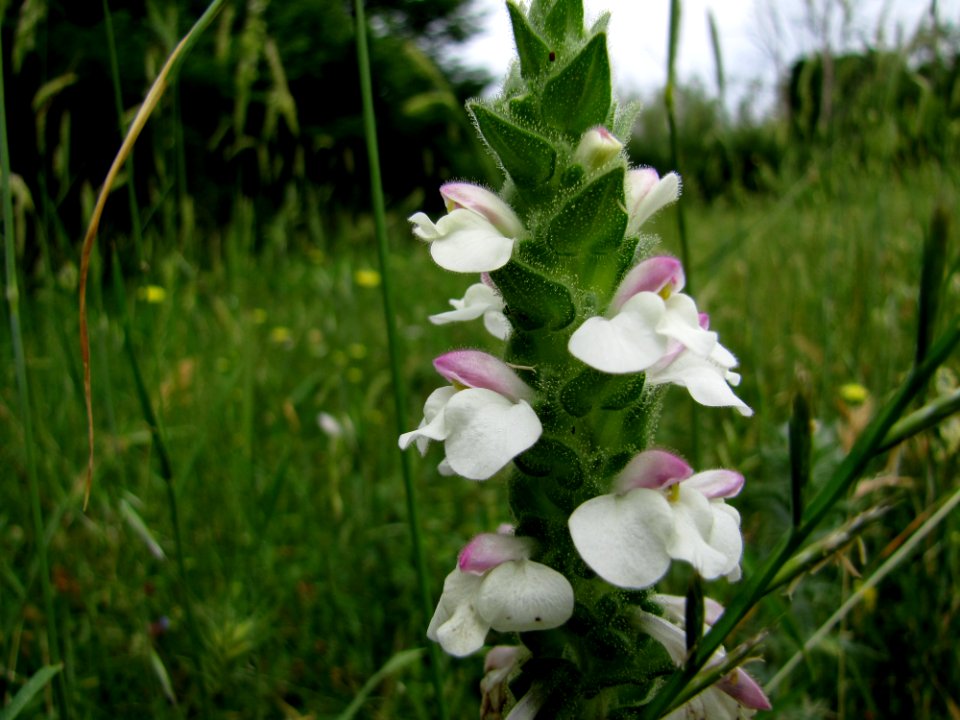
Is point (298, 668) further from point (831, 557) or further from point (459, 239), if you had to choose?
point (831, 557)

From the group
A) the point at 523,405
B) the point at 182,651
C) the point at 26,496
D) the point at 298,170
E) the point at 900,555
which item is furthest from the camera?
the point at 298,170

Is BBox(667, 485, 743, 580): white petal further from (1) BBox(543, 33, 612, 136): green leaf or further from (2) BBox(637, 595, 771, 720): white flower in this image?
(1) BBox(543, 33, 612, 136): green leaf

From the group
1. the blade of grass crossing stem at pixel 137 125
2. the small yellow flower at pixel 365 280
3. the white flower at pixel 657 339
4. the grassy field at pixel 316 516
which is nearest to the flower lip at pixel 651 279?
the white flower at pixel 657 339

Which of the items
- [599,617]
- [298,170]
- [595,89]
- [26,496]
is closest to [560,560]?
[599,617]

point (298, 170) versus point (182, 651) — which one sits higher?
point (298, 170)

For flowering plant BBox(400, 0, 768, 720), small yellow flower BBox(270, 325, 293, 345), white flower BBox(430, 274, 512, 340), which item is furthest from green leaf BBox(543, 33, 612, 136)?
small yellow flower BBox(270, 325, 293, 345)

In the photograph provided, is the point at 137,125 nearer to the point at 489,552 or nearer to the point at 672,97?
the point at 489,552

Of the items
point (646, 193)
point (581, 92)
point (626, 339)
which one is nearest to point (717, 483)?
point (626, 339)

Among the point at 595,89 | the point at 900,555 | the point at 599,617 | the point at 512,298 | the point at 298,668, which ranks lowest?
the point at 298,668
